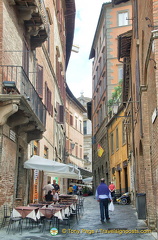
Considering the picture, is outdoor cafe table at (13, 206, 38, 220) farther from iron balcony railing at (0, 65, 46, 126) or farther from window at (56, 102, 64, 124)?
window at (56, 102, 64, 124)

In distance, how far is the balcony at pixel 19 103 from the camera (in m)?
10.2

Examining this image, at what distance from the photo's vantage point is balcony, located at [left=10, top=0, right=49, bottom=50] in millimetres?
12266

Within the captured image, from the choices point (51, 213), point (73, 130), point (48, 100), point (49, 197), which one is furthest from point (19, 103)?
point (73, 130)

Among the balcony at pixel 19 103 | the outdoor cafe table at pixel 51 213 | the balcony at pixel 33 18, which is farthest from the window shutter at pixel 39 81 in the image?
the outdoor cafe table at pixel 51 213

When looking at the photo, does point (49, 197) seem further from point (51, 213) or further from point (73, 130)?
point (73, 130)

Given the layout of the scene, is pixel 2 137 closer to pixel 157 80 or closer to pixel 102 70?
pixel 157 80

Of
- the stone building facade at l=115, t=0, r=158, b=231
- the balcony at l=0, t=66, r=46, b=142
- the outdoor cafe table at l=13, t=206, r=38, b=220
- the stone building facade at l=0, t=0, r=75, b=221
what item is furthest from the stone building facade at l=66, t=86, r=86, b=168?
the outdoor cafe table at l=13, t=206, r=38, b=220

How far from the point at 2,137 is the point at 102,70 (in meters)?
28.7

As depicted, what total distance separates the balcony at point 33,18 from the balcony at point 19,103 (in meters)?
2.09

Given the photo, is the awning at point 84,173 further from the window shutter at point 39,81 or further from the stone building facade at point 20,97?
the window shutter at point 39,81

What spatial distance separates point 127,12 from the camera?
121ft

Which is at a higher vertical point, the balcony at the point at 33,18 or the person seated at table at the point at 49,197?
the balcony at the point at 33,18

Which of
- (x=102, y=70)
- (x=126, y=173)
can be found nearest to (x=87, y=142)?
(x=102, y=70)

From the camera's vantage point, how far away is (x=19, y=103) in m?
10.3
